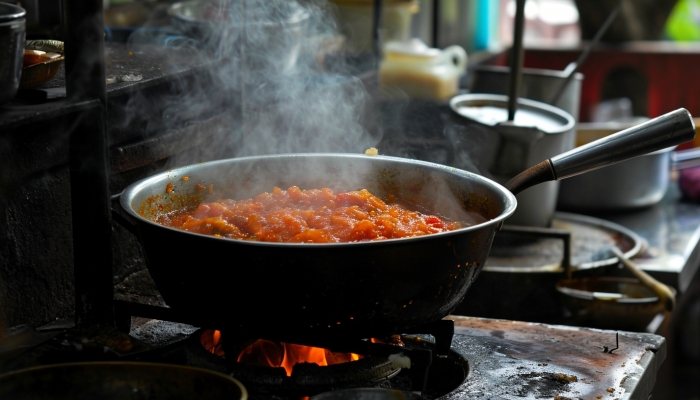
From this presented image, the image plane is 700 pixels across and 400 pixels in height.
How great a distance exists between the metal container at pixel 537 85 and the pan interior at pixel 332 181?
2061mm

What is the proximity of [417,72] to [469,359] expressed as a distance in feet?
8.89

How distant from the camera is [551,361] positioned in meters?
2.00

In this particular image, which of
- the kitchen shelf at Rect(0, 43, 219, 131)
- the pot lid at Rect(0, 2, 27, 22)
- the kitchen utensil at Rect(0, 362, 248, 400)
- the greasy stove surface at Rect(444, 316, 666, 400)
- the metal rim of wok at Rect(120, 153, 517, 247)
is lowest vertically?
the greasy stove surface at Rect(444, 316, 666, 400)

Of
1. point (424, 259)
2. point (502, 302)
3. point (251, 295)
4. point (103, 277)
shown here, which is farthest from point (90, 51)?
point (502, 302)

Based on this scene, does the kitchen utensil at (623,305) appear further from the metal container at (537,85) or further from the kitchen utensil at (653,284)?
the metal container at (537,85)

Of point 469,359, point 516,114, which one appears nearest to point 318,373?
point 469,359

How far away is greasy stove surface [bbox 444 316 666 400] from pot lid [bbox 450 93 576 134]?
112cm

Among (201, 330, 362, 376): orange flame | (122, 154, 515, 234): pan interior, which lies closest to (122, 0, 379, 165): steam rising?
(122, 154, 515, 234): pan interior

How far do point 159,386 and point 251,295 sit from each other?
0.26 m

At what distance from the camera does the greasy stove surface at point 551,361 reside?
5.98ft

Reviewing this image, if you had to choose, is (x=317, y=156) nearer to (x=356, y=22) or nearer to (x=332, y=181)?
(x=332, y=181)

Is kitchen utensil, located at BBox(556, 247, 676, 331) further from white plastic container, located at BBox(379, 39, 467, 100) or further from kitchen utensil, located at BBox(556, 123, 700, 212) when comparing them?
white plastic container, located at BBox(379, 39, 467, 100)

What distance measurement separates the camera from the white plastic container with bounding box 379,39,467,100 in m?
4.45

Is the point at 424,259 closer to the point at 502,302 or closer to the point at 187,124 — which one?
the point at 187,124
